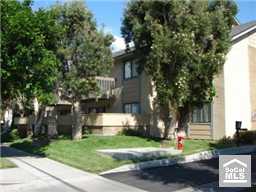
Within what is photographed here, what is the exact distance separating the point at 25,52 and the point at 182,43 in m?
8.19

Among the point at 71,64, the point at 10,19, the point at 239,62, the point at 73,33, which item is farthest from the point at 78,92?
the point at 239,62

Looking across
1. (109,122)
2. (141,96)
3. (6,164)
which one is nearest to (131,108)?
(141,96)

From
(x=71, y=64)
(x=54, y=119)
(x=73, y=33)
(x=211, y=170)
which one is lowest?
(x=211, y=170)

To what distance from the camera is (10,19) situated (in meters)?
16.4

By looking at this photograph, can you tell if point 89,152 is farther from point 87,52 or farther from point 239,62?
point 239,62

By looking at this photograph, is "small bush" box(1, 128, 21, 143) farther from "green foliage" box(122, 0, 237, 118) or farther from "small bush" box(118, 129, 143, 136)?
"green foliage" box(122, 0, 237, 118)

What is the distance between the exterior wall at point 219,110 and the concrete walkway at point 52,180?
39.0ft

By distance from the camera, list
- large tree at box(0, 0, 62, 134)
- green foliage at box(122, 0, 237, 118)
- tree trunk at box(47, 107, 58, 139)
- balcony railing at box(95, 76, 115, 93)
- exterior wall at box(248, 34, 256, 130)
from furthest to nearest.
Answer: balcony railing at box(95, 76, 115, 93), tree trunk at box(47, 107, 58, 139), exterior wall at box(248, 34, 256, 130), green foliage at box(122, 0, 237, 118), large tree at box(0, 0, 62, 134)

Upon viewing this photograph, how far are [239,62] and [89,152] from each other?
39.0ft

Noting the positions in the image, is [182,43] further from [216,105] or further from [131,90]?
[131,90]

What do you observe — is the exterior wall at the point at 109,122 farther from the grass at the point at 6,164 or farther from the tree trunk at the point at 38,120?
the grass at the point at 6,164

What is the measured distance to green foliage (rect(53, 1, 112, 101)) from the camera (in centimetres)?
2364

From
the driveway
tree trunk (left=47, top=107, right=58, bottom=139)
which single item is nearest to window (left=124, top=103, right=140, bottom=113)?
tree trunk (left=47, top=107, right=58, bottom=139)

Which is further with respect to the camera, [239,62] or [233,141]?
[239,62]
